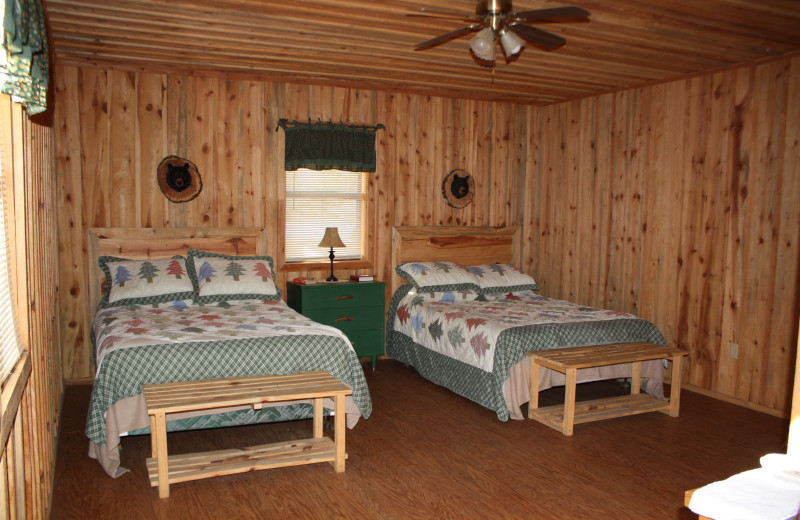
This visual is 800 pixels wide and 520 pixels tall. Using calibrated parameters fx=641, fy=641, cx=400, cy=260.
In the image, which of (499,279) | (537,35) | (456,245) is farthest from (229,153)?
(537,35)

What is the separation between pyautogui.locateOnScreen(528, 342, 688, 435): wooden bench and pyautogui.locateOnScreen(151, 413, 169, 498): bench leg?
221cm

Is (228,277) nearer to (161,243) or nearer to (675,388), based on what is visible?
(161,243)

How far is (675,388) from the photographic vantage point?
4141 millimetres

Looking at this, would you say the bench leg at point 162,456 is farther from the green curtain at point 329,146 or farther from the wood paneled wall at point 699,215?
the wood paneled wall at point 699,215

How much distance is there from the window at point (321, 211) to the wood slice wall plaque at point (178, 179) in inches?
30.6

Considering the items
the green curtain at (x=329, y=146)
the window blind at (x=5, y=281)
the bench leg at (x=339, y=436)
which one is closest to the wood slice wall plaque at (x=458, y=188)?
the green curtain at (x=329, y=146)

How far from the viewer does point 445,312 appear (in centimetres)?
480

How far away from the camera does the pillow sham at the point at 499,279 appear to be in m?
5.56

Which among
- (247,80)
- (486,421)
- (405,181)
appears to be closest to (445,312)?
(486,421)

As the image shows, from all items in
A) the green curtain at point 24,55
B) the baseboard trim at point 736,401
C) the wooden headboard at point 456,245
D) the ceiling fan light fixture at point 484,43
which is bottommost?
the baseboard trim at point 736,401

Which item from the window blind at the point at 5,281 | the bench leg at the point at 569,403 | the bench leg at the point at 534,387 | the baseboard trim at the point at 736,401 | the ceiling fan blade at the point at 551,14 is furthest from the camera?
the baseboard trim at the point at 736,401

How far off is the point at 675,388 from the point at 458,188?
2.69 meters

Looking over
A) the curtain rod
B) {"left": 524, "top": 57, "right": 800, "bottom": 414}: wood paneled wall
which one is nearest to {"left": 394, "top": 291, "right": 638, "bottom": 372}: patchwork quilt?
{"left": 524, "top": 57, "right": 800, "bottom": 414}: wood paneled wall

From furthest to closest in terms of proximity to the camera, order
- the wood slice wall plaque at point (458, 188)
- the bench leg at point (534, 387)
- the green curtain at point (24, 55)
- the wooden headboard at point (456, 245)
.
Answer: the wood slice wall plaque at point (458, 188) < the wooden headboard at point (456, 245) < the bench leg at point (534, 387) < the green curtain at point (24, 55)
